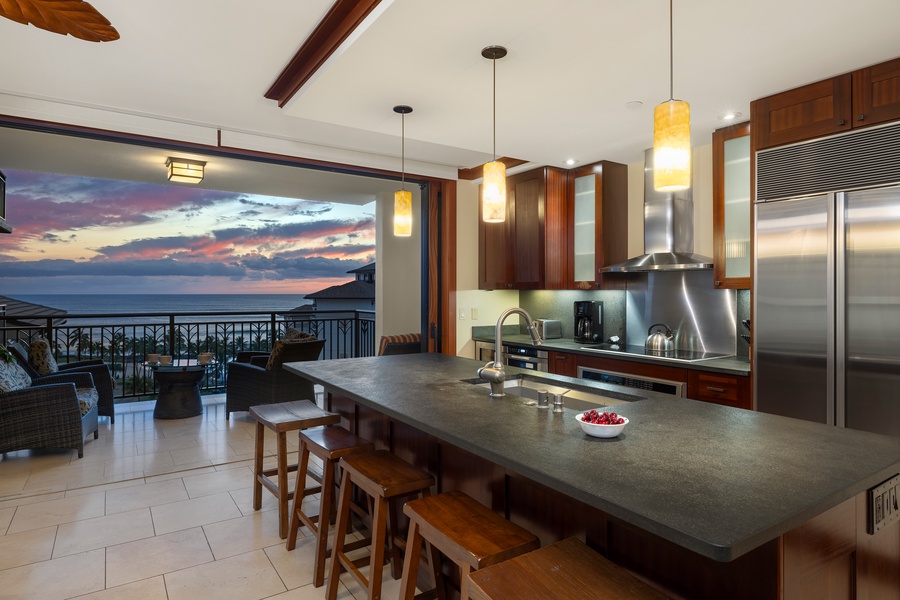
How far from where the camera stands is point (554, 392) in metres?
2.48

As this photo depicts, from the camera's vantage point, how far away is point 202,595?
2.29 meters

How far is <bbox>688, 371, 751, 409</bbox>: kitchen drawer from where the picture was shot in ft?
10.7

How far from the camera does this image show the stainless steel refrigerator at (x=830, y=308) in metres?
2.58

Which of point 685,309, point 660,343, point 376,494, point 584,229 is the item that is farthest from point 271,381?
point 685,309

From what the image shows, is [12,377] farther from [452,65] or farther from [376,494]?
[452,65]

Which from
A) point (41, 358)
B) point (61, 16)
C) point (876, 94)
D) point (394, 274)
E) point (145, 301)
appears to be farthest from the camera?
point (145, 301)

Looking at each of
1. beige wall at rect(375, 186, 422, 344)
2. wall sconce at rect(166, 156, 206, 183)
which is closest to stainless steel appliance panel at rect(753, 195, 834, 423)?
beige wall at rect(375, 186, 422, 344)

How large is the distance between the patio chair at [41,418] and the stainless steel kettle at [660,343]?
4.35m

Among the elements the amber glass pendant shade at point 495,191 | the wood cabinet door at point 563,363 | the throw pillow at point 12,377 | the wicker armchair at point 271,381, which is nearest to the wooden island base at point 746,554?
the amber glass pendant shade at point 495,191

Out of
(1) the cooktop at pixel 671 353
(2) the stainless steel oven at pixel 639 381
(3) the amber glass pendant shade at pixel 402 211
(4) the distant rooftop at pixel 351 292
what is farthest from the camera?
(4) the distant rooftop at pixel 351 292

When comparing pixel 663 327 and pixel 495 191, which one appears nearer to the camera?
pixel 495 191

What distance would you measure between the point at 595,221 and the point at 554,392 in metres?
2.47

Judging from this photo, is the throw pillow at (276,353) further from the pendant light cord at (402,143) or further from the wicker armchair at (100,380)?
the pendant light cord at (402,143)

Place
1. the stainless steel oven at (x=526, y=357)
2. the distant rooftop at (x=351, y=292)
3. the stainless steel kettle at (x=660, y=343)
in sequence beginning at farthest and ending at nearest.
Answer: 1. the distant rooftop at (x=351, y=292)
2. the stainless steel oven at (x=526, y=357)
3. the stainless steel kettle at (x=660, y=343)
